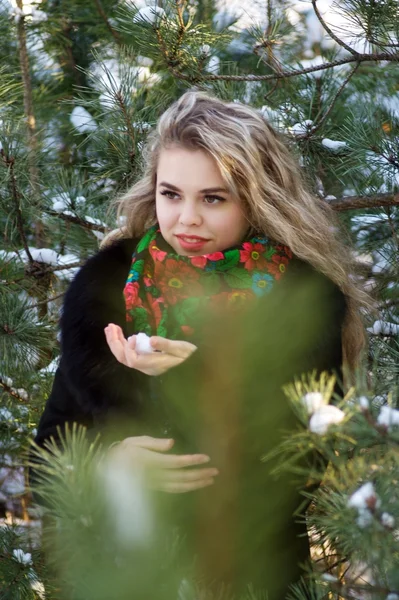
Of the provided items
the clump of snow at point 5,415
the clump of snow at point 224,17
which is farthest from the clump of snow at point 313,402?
the clump of snow at point 224,17

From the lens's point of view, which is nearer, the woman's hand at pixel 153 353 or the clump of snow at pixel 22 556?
the woman's hand at pixel 153 353

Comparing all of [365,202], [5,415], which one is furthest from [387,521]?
[5,415]

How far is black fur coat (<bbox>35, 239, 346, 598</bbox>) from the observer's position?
1.01 metres

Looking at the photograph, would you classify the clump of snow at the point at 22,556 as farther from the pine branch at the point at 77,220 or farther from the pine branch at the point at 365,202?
the pine branch at the point at 365,202

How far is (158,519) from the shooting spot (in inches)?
32.4

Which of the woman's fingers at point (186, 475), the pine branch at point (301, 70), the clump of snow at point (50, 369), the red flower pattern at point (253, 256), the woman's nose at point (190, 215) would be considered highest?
the pine branch at point (301, 70)

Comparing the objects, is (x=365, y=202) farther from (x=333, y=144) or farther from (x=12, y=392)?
(x=12, y=392)

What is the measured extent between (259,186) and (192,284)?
0.20m

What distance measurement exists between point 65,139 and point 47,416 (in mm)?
1062

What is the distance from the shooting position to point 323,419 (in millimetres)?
609

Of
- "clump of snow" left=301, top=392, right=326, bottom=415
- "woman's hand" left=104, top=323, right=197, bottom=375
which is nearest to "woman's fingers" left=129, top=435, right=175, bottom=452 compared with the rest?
"woman's hand" left=104, top=323, right=197, bottom=375

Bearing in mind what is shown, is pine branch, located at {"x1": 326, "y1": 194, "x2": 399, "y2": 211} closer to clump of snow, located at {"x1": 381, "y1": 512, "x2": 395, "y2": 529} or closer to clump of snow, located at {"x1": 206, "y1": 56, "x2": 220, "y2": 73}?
clump of snow, located at {"x1": 206, "y1": 56, "x2": 220, "y2": 73}

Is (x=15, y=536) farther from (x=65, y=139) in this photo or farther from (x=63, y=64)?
(x=63, y=64)

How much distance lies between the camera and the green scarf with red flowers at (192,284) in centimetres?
115
